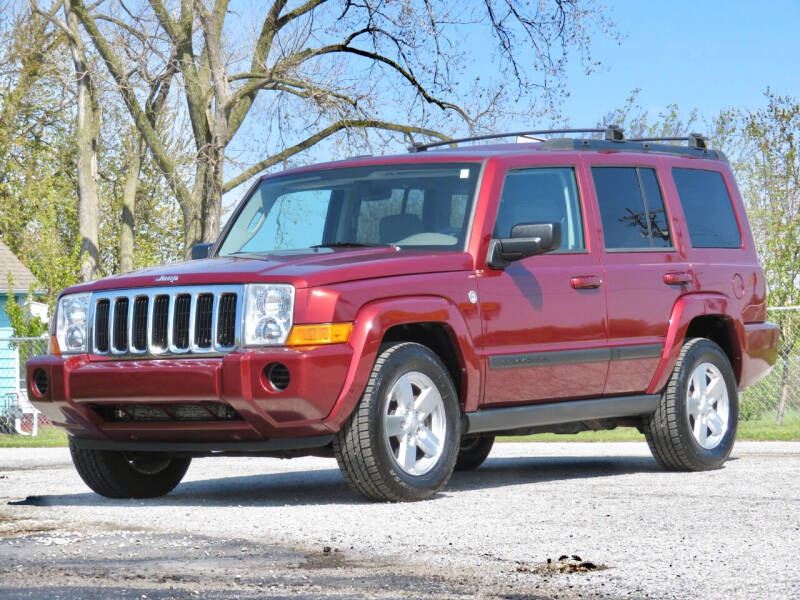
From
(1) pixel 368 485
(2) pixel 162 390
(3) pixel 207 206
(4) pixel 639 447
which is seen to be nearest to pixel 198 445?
(2) pixel 162 390

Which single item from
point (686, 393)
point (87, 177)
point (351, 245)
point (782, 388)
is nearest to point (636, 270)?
point (686, 393)

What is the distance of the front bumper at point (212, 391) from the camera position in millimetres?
7344

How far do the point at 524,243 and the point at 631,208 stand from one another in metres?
1.63

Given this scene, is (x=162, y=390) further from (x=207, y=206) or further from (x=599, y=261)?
(x=207, y=206)

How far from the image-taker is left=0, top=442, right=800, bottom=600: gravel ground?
5129 millimetres

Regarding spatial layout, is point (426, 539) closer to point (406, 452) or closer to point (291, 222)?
point (406, 452)

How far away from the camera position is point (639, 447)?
14.1 m

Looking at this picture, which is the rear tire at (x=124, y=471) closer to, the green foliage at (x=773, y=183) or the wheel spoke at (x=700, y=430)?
the wheel spoke at (x=700, y=430)

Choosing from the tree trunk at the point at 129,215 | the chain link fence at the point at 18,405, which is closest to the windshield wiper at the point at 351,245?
the chain link fence at the point at 18,405

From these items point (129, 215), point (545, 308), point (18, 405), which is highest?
point (129, 215)

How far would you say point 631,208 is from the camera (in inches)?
380

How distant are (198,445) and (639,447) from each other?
7.26m

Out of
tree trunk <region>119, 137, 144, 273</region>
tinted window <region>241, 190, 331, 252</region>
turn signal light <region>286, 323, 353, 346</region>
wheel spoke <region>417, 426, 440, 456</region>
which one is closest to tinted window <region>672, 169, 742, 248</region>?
tinted window <region>241, 190, 331, 252</region>

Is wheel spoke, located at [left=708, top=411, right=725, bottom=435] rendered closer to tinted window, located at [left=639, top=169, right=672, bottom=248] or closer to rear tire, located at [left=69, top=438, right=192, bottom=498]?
tinted window, located at [left=639, top=169, right=672, bottom=248]
